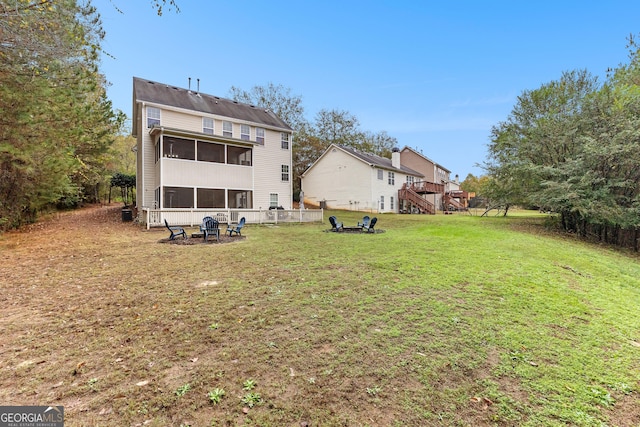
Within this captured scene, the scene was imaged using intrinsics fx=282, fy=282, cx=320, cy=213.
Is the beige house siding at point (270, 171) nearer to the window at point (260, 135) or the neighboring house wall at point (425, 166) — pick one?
the window at point (260, 135)

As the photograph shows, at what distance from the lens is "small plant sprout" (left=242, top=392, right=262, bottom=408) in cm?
247

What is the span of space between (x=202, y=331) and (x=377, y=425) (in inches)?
99.5

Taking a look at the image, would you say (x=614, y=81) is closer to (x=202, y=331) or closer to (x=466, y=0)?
(x=466, y=0)

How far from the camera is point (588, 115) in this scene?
622 inches

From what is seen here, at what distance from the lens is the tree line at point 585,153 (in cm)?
1374

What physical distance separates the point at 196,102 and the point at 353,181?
1602cm

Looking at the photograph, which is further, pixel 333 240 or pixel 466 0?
pixel 466 0

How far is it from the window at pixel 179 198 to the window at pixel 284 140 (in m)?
7.61

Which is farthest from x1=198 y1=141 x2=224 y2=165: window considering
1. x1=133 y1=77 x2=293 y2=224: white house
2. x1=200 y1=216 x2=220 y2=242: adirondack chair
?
x1=200 y1=216 x2=220 y2=242: adirondack chair

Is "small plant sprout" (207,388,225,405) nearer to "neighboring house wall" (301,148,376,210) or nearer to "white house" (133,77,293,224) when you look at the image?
"white house" (133,77,293,224)

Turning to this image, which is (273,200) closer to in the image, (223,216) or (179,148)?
(223,216)

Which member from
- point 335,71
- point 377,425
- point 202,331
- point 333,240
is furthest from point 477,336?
point 335,71

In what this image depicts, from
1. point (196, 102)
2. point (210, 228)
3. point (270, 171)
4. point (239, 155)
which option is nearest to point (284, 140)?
point (270, 171)

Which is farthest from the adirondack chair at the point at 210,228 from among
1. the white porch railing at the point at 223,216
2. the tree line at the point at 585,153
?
the tree line at the point at 585,153
